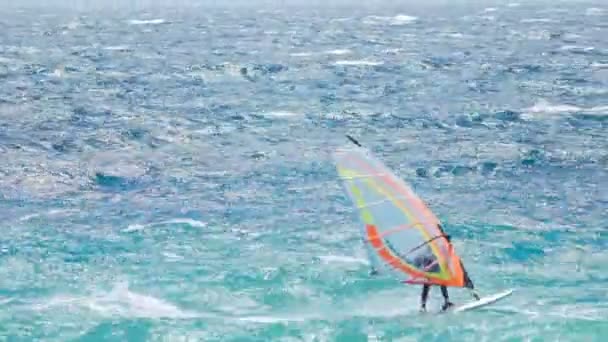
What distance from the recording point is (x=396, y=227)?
22250 millimetres

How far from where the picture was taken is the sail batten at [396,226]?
72.4 ft

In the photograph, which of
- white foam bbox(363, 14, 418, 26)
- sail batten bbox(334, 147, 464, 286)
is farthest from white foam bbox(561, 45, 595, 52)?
sail batten bbox(334, 147, 464, 286)

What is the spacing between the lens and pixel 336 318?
23.9 metres

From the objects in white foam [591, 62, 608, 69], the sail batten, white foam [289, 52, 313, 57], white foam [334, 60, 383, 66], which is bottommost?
white foam [289, 52, 313, 57]

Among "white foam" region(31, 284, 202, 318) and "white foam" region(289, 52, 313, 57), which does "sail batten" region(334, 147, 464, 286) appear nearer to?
"white foam" region(31, 284, 202, 318)

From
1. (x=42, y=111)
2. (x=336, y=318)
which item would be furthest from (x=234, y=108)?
(x=336, y=318)

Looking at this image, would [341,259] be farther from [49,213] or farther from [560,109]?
[560,109]

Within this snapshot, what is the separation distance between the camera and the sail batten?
72.4 ft

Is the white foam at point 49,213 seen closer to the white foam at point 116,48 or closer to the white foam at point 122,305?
the white foam at point 122,305

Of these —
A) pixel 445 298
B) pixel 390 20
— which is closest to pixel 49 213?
pixel 445 298

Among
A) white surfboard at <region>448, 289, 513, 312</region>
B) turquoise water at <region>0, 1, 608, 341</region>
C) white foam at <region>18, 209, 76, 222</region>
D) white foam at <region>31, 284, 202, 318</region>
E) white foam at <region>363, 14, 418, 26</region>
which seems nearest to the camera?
white surfboard at <region>448, 289, 513, 312</region>

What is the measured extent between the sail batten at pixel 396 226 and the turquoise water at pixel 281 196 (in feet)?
5.22

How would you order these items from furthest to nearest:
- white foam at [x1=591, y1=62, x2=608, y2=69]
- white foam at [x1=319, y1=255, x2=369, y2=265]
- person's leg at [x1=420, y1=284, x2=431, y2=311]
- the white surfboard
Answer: white foam at [x1=591, y1=62, x2=608, y2=69] → white foam at [x1=319, y1=255, x2=369, y2=265] → the white surfboard → person's leg at [x1=420, y1=284, x2=431, y2=311]

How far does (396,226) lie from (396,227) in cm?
2
